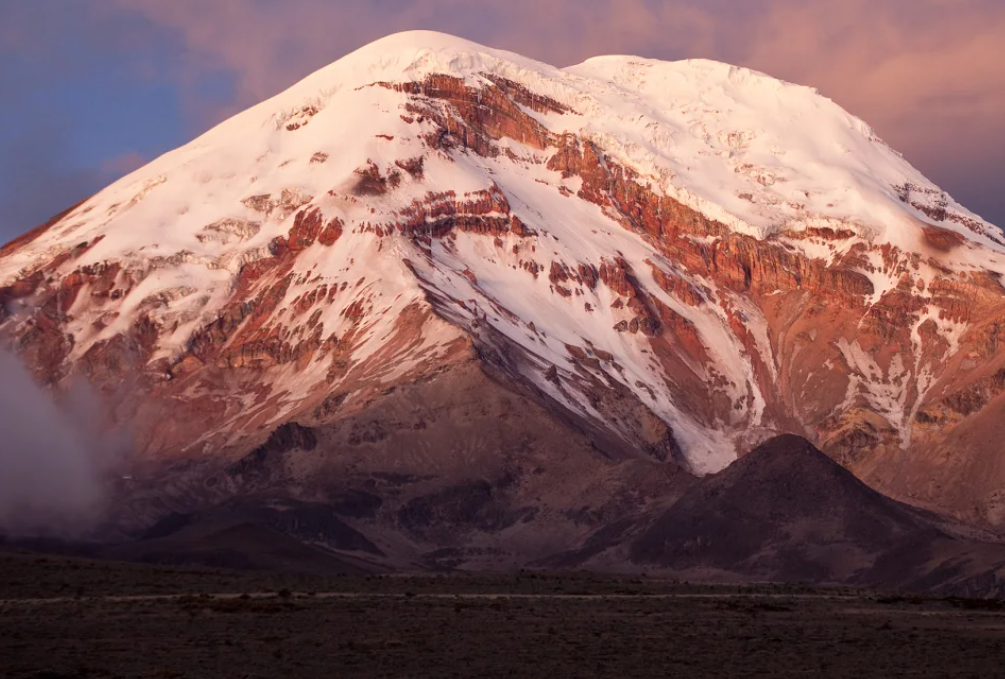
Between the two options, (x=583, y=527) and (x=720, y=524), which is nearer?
(x=720, y=524)

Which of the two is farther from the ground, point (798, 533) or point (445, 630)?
point (798, 533)

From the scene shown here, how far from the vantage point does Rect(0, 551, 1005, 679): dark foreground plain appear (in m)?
59.5

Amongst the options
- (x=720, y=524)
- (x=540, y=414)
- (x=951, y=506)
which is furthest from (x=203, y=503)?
(x=951, y=506)

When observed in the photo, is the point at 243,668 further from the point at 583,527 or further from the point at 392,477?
the point at 392,477

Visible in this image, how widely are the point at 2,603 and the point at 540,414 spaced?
4897 inches

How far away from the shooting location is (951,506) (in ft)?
646

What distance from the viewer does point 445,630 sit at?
67.1m

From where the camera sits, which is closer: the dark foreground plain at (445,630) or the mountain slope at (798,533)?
the dark foreground plain at (445,630)

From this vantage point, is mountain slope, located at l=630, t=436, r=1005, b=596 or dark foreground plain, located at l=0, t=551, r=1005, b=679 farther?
mountain slope, located at l=630, t=436, r=1005, b=596

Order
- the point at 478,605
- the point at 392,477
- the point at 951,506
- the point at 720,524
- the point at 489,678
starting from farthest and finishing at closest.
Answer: the point at 951,506, the point at 392,477, the point at 720,524, the point at 478,605, the point at 489,678

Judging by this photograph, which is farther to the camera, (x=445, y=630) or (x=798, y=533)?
(x=798, y=533)

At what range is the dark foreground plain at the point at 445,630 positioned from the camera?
195ft

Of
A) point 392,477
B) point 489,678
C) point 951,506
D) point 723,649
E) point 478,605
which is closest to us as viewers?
point 489,678

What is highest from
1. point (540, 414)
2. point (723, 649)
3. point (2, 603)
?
point (540, 414)
